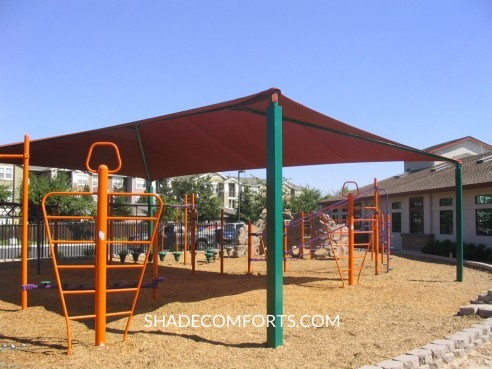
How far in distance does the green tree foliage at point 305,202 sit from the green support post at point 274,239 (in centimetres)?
3820

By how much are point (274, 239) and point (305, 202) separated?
3952 cm

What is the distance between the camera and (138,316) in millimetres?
6273

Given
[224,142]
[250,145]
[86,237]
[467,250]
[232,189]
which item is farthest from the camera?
[232,189]

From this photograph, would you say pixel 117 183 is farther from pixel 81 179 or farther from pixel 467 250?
pixel 467 250

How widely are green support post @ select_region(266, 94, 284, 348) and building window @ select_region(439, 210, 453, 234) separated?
15.4m

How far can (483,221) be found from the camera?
53.5 ft

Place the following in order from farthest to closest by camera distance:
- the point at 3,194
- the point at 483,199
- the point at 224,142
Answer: the point at 3,194, the point at 483,199, the point at 224,142

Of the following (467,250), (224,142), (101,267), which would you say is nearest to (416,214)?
(467,250)

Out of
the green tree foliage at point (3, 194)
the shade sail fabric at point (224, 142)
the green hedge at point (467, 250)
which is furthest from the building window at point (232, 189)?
the shade sail fabric at point (224, 142)

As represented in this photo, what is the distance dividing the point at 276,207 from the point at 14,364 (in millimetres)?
2933

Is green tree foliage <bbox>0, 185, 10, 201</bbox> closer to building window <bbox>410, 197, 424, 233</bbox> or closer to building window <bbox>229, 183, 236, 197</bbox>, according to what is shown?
building window <bbox>410, 197, 424, 233</bbox>

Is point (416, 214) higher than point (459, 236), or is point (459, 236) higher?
point (416, 214)

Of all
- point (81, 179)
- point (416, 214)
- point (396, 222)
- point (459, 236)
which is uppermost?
point (81, 179)

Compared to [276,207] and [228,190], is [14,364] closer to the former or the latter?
[276,207]
